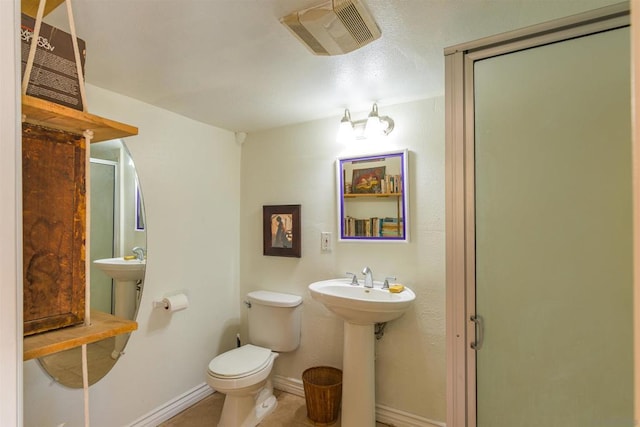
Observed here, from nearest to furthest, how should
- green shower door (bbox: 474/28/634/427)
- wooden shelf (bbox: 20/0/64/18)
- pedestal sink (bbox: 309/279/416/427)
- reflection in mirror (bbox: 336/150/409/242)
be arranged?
wooden shelf (bbox: 20/0/64/18) → green shower door (bbox: 474/28/634/427) → pedestal sink (bbox: 309/279/416/427) → reflection in mirror (bbox: 336/150/409/242)

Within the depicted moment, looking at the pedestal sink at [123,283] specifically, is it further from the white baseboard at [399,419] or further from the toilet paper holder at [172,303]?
the white baseboard at [399,419]

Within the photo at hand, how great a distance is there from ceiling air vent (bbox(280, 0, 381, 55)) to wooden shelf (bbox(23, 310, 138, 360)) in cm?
120

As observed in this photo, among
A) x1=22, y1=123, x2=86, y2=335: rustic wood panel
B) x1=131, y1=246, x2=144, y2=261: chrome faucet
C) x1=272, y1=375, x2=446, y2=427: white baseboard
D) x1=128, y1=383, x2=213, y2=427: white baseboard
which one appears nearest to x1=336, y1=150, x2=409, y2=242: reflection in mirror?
x1=272, y1=375, x2=446, y2=427: white baseboard

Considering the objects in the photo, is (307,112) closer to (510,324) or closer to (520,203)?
(520,203)

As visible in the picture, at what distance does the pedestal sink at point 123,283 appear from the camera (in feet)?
6.32

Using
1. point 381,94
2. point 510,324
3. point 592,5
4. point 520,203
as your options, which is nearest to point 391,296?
point 510,324

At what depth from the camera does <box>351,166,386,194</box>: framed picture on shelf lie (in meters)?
2.21

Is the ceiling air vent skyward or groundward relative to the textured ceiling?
groundward

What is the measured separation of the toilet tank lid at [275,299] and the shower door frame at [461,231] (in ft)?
4.48

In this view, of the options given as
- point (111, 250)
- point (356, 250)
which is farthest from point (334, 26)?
point (111, 250)

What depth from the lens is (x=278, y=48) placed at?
146 cm

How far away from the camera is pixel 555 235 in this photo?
108 cm

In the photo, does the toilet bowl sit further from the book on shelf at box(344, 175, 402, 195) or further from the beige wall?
the book on shelf at box(344, 175, 402, 195)

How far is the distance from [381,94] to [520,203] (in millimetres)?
1181
